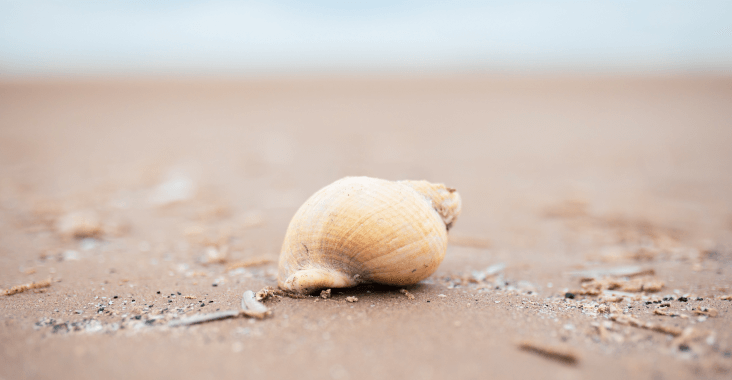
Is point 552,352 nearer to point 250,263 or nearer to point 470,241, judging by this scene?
point 250,263

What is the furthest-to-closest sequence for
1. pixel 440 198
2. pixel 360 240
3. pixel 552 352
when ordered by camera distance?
pixel 440 198 < pixel 360 240 < pixel 552 352

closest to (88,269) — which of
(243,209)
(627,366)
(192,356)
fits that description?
(192,356)

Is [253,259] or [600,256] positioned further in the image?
[600,256]

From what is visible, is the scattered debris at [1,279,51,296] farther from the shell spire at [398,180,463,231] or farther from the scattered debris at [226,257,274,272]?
the shell spire at [398,180,463,231]

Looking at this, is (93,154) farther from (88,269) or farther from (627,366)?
(627,366)

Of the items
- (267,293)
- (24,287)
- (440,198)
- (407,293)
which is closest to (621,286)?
(440,198)

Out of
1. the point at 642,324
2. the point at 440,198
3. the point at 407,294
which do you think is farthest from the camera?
the point at 440,198

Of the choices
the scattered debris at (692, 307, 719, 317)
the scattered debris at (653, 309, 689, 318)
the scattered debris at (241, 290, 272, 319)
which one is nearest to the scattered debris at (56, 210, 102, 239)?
the scattered debris at (241, 290, 272, 319)
